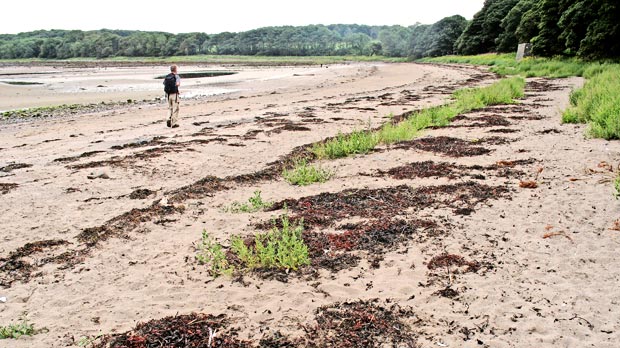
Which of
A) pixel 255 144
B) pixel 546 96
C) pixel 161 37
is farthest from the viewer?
pixel 161 37

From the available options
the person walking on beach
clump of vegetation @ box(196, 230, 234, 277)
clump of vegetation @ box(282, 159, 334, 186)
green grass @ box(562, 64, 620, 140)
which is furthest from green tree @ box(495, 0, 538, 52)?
clump of vegetation @ box(196, 230, 234, 277)

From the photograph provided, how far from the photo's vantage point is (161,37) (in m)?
161

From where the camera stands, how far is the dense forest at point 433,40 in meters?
27.6

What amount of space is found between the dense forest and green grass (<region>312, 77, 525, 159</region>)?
11.4 meters

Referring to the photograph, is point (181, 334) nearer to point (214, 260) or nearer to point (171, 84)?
point (214, 260)

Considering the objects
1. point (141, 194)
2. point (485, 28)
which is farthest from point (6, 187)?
point (485, 28)

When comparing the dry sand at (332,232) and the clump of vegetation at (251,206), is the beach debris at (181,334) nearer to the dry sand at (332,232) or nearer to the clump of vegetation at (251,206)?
the dry sand at (332,232)

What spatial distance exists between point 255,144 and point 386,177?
5.13 m

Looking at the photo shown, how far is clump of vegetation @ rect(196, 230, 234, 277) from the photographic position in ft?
16.5

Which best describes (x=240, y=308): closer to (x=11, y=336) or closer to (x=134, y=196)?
(x=11, y=336)

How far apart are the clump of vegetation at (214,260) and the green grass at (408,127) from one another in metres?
5.35

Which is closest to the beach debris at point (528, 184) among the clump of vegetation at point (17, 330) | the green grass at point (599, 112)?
the green grass at point (599, 112)

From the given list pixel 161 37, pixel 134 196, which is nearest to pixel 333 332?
pixel 134 196

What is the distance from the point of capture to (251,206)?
7.36 m
